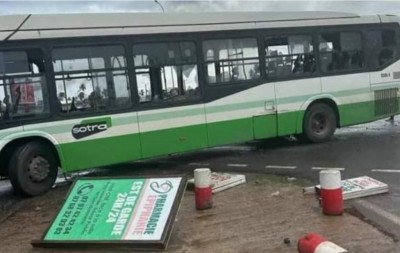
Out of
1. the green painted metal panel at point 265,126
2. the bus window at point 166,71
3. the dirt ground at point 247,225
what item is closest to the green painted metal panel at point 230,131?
the green painted metal panel at point 265,126

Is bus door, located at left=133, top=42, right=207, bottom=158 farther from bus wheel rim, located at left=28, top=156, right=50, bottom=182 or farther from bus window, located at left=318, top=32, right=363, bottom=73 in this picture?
bus window, located at left=318, top=32, right=363, bottom=73

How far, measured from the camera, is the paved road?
902 centimetres

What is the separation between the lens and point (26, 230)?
23.0 ft

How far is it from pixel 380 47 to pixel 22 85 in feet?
28.0

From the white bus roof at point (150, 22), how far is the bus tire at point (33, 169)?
1.80 metres

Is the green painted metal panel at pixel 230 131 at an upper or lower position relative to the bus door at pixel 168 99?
lower

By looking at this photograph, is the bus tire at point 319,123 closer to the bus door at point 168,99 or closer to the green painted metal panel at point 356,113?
the green painted metal panel at point 356,113

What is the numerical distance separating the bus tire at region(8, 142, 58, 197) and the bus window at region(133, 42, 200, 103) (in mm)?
2006

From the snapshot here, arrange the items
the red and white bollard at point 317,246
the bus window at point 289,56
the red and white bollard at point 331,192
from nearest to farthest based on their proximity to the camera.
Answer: the red and white bollard at point 317,246 → the red and white bollard at point 331,192 → the bus window at point 289,56

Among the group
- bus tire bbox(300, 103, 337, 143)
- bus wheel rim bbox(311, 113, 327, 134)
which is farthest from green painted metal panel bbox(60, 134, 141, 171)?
bus wheel rim bbox(311, 113, 327, 134)

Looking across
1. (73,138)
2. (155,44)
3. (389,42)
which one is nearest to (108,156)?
(73,138)

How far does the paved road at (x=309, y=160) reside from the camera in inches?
355

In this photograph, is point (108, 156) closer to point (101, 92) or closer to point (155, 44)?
point (101, 92)

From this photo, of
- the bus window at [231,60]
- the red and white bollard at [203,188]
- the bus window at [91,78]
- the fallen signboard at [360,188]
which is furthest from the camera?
the bus window at [231,60]
